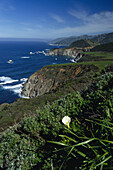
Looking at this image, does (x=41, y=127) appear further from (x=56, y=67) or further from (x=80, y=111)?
(x=56, y=67)

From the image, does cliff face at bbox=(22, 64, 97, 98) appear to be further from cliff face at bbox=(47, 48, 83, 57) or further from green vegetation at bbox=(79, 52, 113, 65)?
cliff face at bbox=(47, 48, 83, 57)

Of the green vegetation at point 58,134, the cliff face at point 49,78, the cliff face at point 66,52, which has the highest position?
the cliff face at point 66,52

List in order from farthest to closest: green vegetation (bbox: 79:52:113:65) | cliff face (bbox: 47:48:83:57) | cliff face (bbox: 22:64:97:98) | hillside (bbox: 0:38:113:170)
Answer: cliff face (bbox: 47:48:83:57) < green vegetation (bbox: 79:52:113:65) < cliff face (bbox: 22:64:97:98) < hillside (bbox: 0:38:113:170)

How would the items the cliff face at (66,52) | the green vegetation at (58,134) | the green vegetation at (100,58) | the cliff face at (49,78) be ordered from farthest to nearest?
the cliff face at (66,52) → the green vegetation at (100,58) → the cliff face at (49,78) → the green vegetation at (58,134)

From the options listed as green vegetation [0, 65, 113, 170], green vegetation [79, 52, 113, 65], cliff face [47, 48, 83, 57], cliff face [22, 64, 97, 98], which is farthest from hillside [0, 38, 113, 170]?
cliff face [47, 48, 83, 57]

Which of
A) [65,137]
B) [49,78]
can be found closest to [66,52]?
[49,78]

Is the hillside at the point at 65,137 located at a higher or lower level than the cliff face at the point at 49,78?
higher

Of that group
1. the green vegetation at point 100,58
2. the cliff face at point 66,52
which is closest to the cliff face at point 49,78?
the green vegetation at point 100,58

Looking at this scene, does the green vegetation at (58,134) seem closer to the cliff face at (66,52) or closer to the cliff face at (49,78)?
the cliff face at (49,78)
